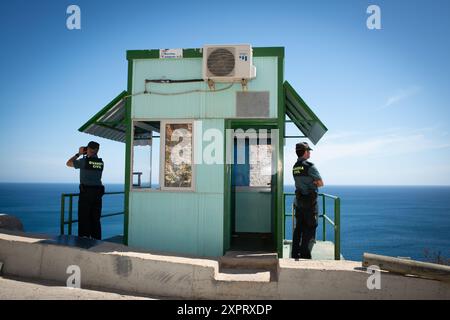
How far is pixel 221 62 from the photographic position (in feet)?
19.1

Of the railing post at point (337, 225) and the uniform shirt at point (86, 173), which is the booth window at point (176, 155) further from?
the railing post at point (337, 225)

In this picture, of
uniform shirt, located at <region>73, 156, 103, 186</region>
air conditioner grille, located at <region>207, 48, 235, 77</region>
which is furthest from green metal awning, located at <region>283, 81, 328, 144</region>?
uniform shirt, located at <region>73, 156, 103, 186</region>

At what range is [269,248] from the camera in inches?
250

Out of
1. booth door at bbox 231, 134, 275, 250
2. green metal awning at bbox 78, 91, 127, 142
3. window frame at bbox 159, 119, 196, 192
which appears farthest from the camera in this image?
booth door at bbox 231, 134, 275, 250

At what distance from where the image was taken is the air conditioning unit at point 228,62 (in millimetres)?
5758

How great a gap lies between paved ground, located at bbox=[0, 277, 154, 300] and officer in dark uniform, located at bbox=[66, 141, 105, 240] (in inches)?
69.1

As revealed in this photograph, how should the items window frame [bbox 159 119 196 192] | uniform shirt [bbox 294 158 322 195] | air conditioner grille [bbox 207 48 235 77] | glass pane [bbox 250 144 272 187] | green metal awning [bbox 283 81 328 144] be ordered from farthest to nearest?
glass pane [bbox 250 144 272 187] → window frame [bbox 159 119 196 192] → green metal awning [bbox 283 81 328 144] → air conditioner grille [bbox 207 48 235 77] → uniform shirt [bbox 294 158 322 195]

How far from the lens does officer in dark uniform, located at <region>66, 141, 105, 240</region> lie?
6.53m

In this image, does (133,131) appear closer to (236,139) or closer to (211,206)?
(211,206)

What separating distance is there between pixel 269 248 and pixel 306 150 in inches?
81.7

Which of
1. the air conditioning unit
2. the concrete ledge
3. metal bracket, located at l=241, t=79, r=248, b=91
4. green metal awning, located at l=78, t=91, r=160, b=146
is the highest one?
the air conditioning unit

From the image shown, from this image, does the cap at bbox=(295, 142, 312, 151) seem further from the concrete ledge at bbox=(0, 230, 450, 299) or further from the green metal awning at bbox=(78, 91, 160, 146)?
the green metal awning at bbox=(78, 91, 160, 146)

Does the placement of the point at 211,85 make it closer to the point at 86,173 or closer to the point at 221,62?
the point at 221,62

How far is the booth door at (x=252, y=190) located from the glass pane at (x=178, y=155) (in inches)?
81.3
